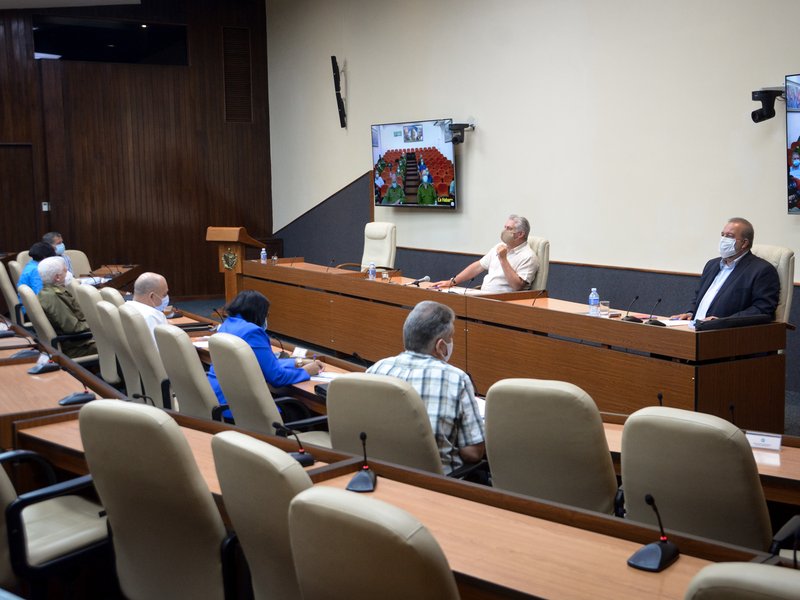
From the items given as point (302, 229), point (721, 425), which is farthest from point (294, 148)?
point (721, 425)

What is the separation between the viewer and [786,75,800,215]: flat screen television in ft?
19.9

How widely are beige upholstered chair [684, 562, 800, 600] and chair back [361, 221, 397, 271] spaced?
7171 mm

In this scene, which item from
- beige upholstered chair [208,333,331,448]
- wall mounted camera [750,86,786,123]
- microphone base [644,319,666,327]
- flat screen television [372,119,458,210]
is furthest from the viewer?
flat screen television [372,119,458,210]

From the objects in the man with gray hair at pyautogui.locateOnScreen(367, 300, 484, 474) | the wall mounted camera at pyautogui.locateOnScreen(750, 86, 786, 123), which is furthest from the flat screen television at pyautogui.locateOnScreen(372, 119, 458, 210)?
the man with gray hair at pyautogui.locateOnScreen(367, 300, 484, 474)

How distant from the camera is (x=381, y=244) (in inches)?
344

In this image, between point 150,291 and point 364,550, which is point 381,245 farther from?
point 364,550

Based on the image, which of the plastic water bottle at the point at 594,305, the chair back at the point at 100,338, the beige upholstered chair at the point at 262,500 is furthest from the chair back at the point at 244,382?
the plastic water bottle at the point at 594,305

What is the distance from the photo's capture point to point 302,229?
1246 centimetres

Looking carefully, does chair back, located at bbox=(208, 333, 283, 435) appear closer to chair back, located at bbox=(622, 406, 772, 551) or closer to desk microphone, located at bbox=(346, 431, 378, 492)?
desk microphone, located at bbox=(346, 431, 378, 492)

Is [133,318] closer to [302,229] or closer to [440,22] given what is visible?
[440,22]

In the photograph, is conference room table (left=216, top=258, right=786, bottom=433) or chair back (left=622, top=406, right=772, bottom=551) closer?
chair back (left=622, top=406, right=772, bottom=551)

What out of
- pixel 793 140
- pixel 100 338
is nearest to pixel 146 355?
pixel 100 338

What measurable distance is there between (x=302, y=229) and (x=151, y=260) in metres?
2.16

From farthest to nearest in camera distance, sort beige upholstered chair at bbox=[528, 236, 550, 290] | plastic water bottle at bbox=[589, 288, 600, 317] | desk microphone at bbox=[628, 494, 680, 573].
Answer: beige upholstered chair at bbox=[528, 236, 550, 290] < plastic water bottle at bbox=[589, 288, 600, 317] < desk microphone at bbox=[628, 494, 680, 573]
